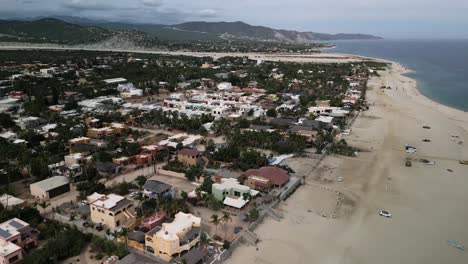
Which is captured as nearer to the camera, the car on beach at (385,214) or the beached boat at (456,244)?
the beached boat at (456,244)

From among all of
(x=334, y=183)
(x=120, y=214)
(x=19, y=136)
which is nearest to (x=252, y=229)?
(x=120, y=214)

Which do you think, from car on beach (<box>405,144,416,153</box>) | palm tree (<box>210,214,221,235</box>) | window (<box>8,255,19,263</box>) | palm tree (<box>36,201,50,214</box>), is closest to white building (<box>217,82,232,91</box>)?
car on beach (<box>405,144,416,153</box>)

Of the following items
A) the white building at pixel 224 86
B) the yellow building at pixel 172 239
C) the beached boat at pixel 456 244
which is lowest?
the beached boat at pixel 456 244

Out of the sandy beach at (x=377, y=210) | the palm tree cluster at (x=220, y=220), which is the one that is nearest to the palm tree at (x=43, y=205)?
the palm tree cluster at (x=220, y=220)

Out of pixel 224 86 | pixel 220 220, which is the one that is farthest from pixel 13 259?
pixel 224 86

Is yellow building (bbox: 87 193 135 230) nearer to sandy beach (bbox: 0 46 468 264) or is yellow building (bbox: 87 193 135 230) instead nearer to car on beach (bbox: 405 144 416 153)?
sandy beach (bbox: 0 46 468 264)

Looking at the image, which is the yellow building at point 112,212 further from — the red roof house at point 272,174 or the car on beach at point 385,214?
the car on beach at point 385,214

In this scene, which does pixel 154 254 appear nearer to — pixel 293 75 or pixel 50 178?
pixel 50 178

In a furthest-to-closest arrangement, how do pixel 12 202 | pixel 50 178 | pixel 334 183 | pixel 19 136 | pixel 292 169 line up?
pixel 19 136 < pixel 292 169 < pixel 334 183 < pixel 50 178 < pixel 12 202
